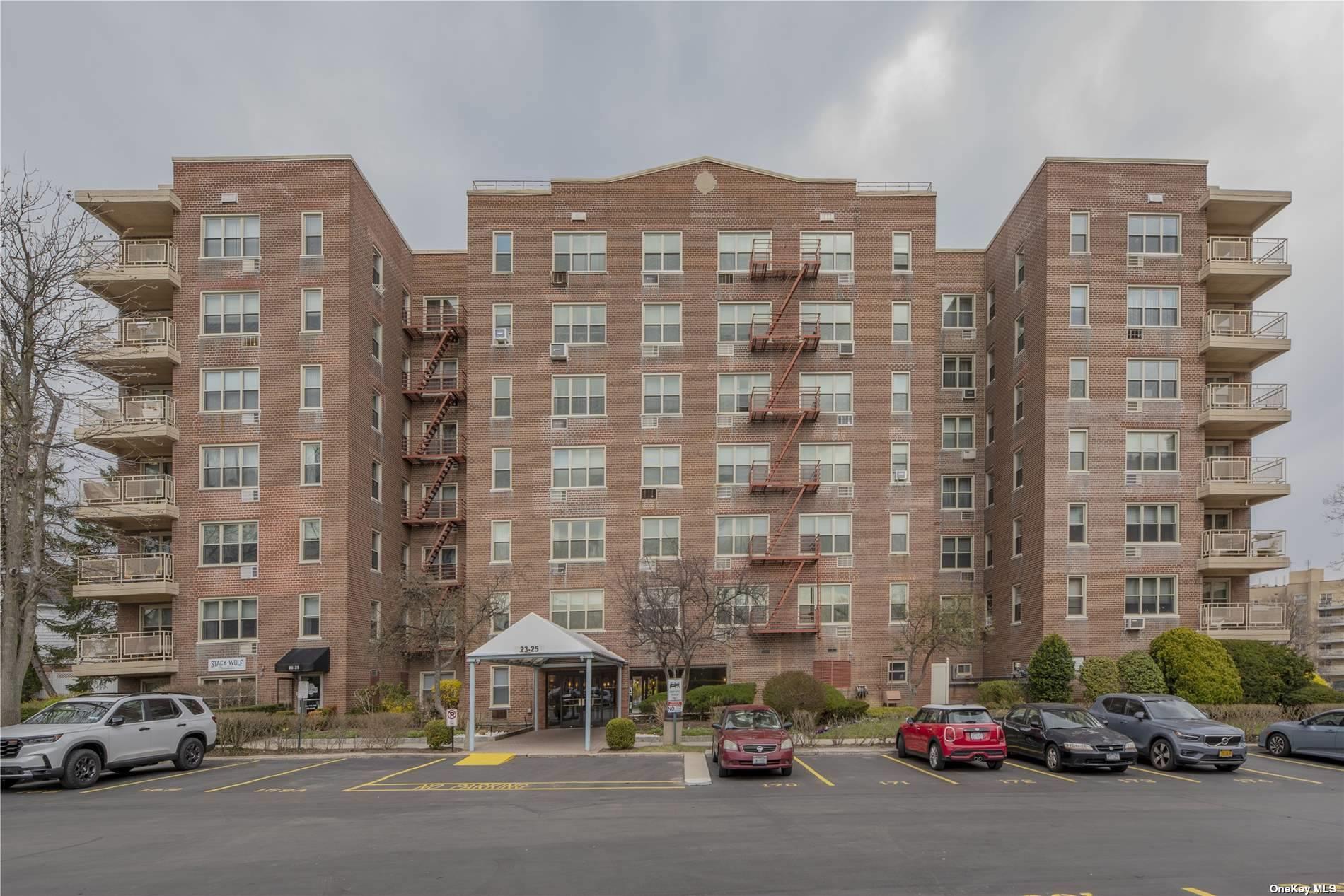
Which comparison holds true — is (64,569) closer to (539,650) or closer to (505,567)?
(505,567)

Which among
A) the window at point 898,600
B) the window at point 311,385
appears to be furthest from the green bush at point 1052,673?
the window at point 311,385

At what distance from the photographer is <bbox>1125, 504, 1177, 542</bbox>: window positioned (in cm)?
3919

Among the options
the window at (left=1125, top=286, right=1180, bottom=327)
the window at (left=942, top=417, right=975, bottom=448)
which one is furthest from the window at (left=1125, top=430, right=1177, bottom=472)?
the window at (left=942, top=417, right=975, bottom=448)

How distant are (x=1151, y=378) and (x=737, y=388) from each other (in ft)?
57.6

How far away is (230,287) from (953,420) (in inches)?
1317

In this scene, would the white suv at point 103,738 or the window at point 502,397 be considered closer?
the white suv at point 103,738

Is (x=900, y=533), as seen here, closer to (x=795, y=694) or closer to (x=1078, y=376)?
(x=1078, y=376)

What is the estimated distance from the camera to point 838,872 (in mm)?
11531

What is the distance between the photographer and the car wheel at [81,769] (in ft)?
65.1

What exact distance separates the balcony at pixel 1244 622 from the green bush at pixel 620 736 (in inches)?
982

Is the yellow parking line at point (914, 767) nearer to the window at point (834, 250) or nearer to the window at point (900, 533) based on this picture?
the window at point (900, 533)

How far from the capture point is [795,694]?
34688 mm

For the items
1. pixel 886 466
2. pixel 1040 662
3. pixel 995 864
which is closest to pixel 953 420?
pixel 886 466

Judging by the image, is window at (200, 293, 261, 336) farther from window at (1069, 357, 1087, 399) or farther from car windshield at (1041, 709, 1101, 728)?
window at (1069, 357, 1087, 399)
